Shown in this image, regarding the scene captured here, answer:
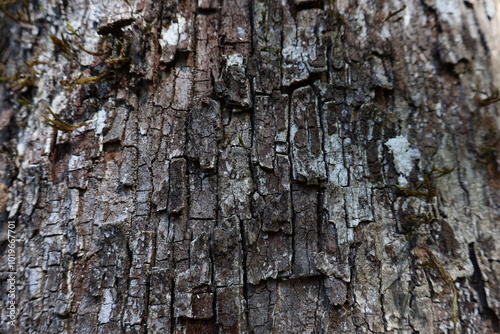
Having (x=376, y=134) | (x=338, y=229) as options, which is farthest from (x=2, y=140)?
(x=376, y=134)

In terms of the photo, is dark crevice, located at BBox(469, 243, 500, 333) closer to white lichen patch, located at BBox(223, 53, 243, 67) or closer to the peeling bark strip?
the peeling bark strip

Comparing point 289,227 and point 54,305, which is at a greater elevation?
point 289,227

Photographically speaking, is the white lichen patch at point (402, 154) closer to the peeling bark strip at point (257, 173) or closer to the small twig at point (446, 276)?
the peeling bark strip at point (257, 173)

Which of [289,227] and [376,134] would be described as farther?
[376,134]

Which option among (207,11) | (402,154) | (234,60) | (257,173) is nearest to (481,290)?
(402,154)

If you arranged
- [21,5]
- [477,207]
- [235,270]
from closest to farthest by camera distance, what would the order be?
[235,270]
[477,207]
[21,5]

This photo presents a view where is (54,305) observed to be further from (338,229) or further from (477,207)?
(477,207)

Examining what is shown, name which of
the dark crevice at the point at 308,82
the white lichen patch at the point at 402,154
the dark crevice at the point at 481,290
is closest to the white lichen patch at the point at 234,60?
the dark crevice at the point at 308,82

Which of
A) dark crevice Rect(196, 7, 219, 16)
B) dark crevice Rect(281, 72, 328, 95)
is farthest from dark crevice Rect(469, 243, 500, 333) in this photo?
dark crevice Rect(196, 7, 219, 16)
